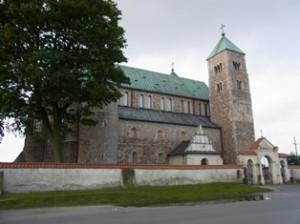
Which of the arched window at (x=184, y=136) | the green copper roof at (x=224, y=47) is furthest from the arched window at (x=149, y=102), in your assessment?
the green copper roof at (x=224, y=47)

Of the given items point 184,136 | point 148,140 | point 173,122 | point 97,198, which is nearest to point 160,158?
point 148,140

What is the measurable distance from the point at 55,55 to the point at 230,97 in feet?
92.3

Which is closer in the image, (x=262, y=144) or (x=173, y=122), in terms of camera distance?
(x=262, y=144)

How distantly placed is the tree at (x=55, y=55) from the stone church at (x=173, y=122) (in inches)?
270

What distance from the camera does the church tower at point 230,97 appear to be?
40312 millimetres

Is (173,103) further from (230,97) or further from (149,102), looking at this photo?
(230,97)

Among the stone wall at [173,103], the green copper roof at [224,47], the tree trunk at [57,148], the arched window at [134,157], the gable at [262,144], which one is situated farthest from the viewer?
the green copper roof at [224,47]

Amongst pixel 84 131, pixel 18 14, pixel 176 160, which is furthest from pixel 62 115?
pixel 176 160

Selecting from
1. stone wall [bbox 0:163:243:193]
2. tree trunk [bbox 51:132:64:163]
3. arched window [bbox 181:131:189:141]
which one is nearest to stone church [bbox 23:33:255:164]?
arched window [bbox 181:131:189:141]

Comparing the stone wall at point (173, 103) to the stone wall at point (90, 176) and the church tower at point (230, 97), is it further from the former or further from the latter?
the stone wall at point (90, 176)

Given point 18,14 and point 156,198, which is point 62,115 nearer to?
point 18,14

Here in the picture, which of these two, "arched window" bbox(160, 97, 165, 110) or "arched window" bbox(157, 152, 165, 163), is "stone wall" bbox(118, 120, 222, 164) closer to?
"arched window" bbox(157, 152, 165, 163)

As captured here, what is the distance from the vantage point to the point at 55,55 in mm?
19609

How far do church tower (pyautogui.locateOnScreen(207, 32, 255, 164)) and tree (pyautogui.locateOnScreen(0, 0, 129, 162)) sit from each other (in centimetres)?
2216
